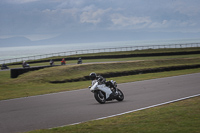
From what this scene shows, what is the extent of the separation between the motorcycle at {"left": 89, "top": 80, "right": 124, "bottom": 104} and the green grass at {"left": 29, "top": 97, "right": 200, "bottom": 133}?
2.51 meters

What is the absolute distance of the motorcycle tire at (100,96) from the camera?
510 inches

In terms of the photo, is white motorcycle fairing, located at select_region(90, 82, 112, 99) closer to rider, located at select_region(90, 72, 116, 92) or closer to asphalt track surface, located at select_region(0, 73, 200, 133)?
rider, located at select_region(90, 72, 116, 92)

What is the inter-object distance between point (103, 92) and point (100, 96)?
9.0 inches

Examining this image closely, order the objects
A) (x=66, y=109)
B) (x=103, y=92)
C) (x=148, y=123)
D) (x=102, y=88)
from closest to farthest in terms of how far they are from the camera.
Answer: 1. (x=148, y=123)
2. (x=66, y=109)
3. (x=102, y=88)
4. (x=103, y=92)

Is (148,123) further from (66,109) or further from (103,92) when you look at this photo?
(103,92)

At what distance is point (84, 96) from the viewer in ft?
51.4

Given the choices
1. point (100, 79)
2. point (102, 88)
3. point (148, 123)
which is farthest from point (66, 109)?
point (148, 123)

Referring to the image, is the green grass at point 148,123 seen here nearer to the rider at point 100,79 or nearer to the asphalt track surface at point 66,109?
the asphalt track surface at point 66,109

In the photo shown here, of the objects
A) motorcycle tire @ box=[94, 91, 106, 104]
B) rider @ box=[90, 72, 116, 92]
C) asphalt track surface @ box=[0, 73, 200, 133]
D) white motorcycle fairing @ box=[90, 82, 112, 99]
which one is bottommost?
asphalt track surface @ box=[0, 73, 200, 133]

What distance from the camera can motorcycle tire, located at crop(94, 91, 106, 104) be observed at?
42.5 ft

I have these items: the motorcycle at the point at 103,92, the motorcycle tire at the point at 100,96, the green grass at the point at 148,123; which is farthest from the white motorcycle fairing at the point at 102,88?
the green grass at the point at 148,123

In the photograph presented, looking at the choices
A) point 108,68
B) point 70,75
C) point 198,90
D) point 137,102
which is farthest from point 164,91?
point 108,68

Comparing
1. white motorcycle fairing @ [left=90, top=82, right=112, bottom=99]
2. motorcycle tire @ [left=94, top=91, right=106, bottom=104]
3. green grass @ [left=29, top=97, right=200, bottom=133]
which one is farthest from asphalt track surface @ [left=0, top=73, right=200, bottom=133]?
green grass @ [left=29, top=97, right=200, bottom=133]

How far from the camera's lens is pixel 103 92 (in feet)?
43.6
